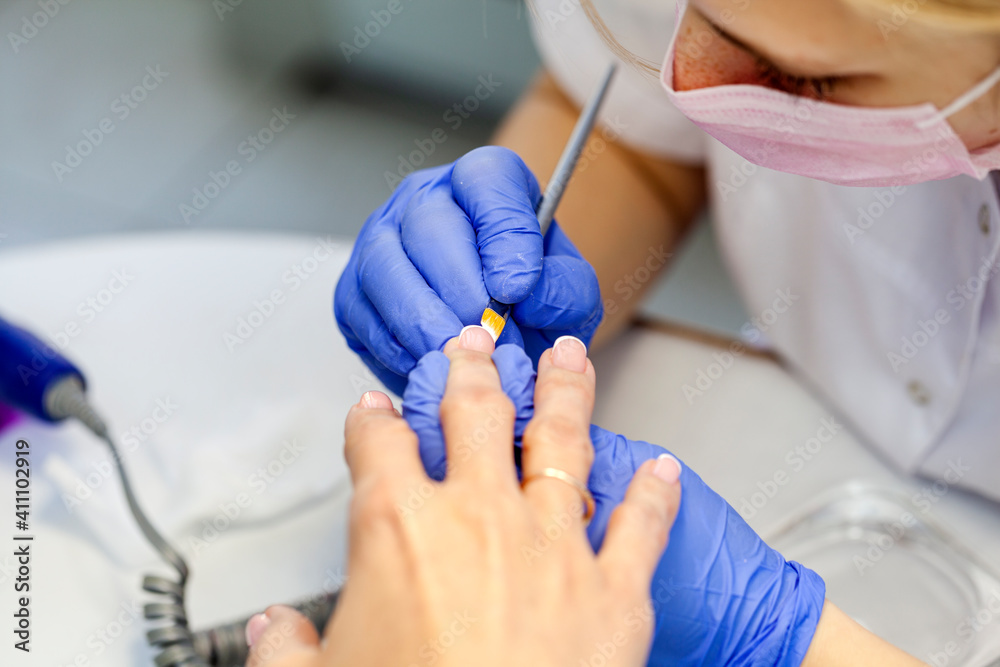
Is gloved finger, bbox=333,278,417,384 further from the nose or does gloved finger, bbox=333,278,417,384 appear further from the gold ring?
the nose

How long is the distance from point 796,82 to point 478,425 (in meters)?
0.34

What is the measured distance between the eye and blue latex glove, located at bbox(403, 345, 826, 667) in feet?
0.87

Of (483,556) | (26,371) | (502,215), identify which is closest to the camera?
(483,556)

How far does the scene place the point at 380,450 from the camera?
47cm

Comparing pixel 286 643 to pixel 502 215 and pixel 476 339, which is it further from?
→ pixel 502 215

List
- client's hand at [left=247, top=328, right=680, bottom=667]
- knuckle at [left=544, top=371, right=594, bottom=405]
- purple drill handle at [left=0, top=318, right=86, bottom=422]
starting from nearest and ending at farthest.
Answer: client's hand at [left=247, top=328, right=680, bottom=667] → knuckle at [left=544, top=371, right=594, bottom=405] → purple drill handle at [left=0, top=318, right=86, bottom=422]

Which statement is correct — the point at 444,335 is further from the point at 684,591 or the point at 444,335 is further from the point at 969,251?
the point at 969,251

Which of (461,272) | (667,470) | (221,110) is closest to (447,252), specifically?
(461,272)

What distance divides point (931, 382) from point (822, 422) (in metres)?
0.11

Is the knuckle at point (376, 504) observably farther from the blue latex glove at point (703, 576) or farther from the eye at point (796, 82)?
the eye at point (796, 82)

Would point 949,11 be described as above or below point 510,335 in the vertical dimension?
above

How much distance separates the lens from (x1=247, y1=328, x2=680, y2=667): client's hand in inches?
16.3

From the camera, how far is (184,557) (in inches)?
29.4

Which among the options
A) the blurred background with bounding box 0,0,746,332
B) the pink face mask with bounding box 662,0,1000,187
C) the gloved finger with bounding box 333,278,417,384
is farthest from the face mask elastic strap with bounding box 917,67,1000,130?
the blurred background with bounding box 0,0,746,332
